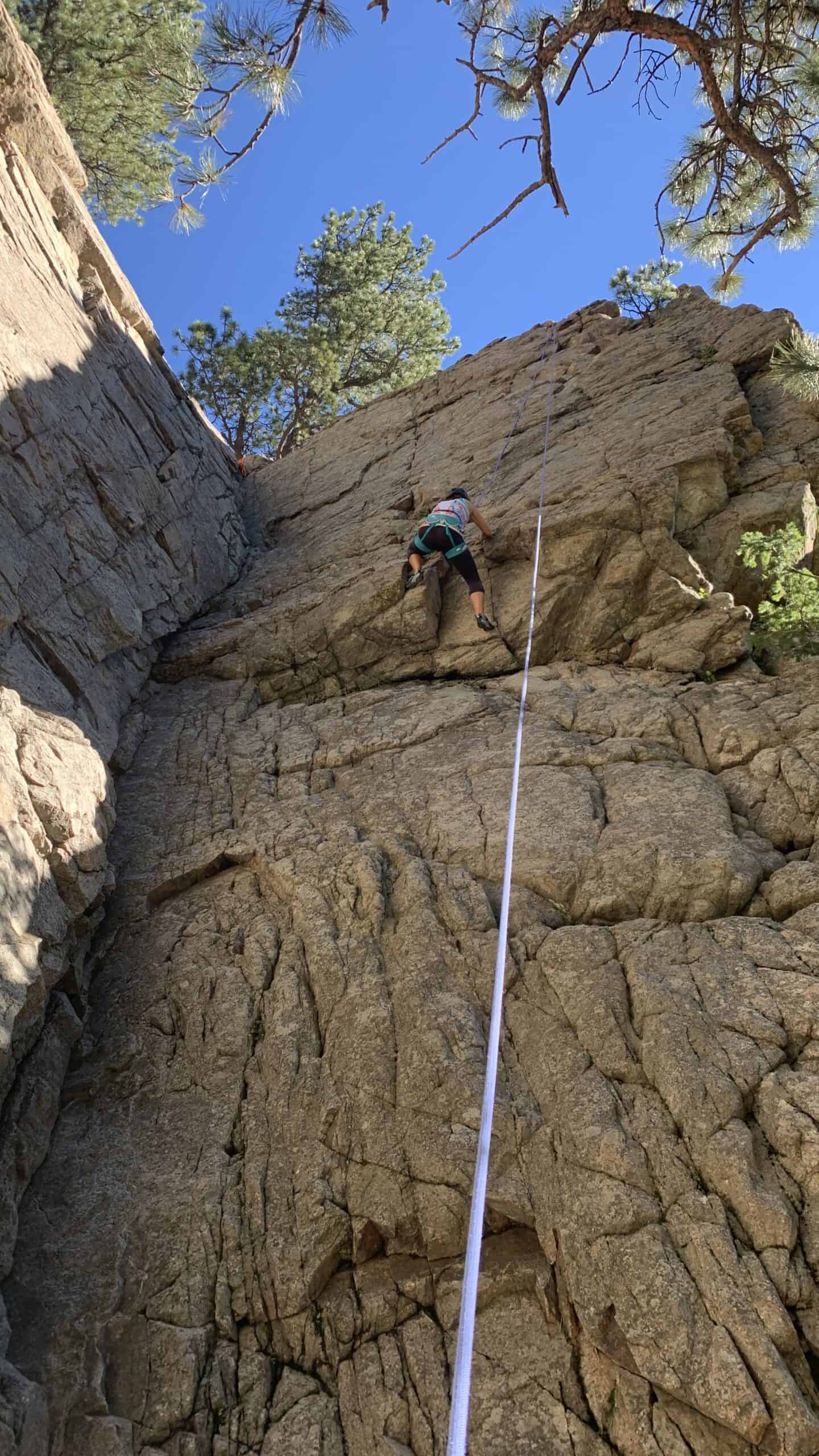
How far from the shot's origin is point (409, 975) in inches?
214

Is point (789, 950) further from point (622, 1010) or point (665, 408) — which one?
point (665, 408)

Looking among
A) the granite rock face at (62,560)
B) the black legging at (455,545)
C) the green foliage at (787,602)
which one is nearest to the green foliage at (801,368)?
the green foliage at (787,602)

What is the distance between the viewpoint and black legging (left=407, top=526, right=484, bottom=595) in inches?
356

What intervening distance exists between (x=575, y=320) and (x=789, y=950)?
12.1 meters

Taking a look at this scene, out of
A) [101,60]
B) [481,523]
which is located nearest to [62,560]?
[481,523]

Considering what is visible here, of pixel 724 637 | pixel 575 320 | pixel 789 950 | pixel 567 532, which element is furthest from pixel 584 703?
pixel 575 320

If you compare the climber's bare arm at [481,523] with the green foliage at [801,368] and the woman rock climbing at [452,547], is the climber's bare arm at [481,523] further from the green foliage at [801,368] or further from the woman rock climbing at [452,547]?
the green foliage at [801,368]

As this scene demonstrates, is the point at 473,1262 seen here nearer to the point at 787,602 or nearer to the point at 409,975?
the point at 409,975

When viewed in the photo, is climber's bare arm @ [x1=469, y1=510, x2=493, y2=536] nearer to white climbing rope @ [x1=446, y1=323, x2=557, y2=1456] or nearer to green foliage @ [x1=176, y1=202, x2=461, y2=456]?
white climbing rope @ [x1=446, y1=323, x2=557, y2=1456]

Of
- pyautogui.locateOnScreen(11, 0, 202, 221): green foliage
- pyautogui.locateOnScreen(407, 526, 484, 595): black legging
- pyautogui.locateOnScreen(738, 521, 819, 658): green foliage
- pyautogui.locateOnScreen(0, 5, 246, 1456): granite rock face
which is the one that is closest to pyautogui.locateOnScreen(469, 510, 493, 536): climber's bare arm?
pyautogui.locateOnScreen(407, 526, 484, 595): black legging

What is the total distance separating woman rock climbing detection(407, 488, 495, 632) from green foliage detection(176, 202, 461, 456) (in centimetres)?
1316

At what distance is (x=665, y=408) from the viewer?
34.0 feet

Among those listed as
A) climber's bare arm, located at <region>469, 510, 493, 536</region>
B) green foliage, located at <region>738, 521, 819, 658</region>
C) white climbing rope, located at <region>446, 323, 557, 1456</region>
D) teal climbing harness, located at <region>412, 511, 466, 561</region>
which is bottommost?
white climbing rope, located at <region>446, 323, 557, 1456</region>

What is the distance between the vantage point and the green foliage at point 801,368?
19.4 ft
